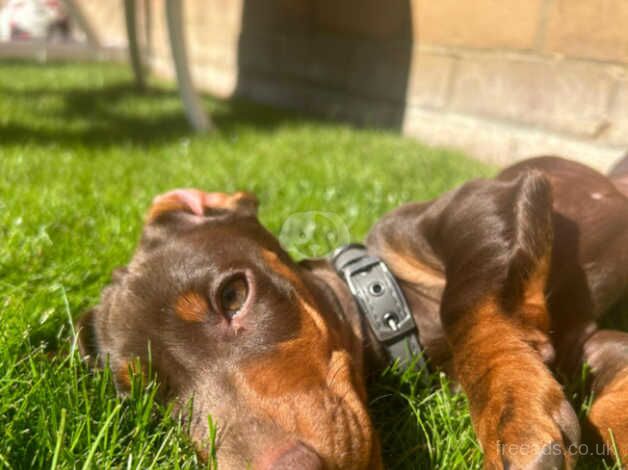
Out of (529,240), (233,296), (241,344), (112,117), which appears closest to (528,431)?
(529,240)

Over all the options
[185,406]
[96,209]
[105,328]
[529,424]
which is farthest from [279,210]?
[529,424]

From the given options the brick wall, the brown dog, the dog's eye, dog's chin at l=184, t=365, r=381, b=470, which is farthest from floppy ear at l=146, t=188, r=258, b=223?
the brick wall

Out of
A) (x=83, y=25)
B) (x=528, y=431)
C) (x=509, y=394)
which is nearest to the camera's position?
(x=528, y=431)

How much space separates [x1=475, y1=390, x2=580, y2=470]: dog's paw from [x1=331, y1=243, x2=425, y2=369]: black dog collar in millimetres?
513

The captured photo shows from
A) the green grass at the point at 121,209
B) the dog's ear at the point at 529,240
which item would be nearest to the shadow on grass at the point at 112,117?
the green grass at the point at 121,209

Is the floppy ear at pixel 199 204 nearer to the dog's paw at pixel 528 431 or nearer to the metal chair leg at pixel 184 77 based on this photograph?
the dog's paw at pixel 528 431

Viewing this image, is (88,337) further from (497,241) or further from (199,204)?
(497,241)

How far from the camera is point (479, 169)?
16.5ft

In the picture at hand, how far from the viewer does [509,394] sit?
67.2 inches

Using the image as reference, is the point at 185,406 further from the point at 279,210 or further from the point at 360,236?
the point at 279,210

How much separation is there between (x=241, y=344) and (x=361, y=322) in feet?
2.07

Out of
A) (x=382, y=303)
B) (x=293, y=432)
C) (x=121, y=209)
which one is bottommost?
(x=121, y=209)

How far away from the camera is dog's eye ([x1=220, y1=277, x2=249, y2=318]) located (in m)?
1.95

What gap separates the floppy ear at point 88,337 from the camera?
2.09 meters
